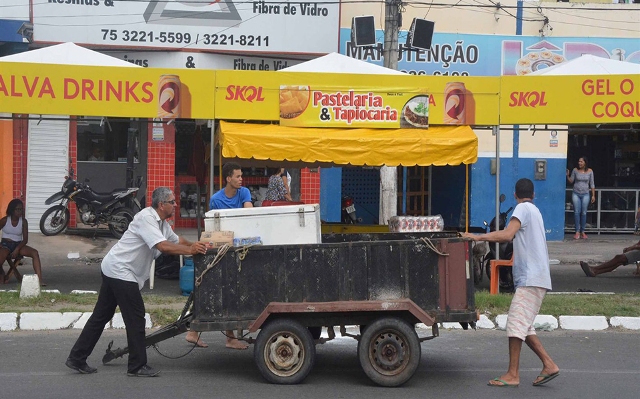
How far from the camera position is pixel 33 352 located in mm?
7922

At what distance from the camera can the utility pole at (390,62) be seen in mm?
14273

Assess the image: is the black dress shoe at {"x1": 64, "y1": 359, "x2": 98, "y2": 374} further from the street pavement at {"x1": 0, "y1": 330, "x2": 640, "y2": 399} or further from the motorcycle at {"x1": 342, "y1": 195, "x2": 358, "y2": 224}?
→ the motorcycle at {"x1": 342, "y1": 195, "x2": 358, "y2": 224}

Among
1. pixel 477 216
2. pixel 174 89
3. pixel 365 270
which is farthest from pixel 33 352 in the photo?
pixel 477 216

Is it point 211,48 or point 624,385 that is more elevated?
point 211,48

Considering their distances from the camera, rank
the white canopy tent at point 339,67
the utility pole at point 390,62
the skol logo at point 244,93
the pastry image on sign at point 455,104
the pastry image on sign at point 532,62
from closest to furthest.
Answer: the skol logo at point 244,93 < the pastry image on sign at point 455,104 < the white canopy tent at point 339,67 < the utility pole at point 390,62 < the pastry image on sign at point 532,62

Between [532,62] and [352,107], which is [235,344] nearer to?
[352,107]

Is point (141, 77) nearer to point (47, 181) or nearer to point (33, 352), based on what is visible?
point (33, 352)

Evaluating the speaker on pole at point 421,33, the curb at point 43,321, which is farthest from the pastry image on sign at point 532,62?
the curb at point 43,321

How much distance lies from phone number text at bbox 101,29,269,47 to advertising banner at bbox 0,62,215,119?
6331 millimetres

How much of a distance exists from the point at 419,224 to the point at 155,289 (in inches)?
148

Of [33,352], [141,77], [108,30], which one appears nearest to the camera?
[33,352]

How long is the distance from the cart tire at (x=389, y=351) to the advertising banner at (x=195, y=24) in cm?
1153

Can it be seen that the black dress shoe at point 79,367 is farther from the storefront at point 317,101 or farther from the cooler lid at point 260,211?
the storefront at point 317,101

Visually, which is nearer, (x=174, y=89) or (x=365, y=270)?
(x=365, y=270)
